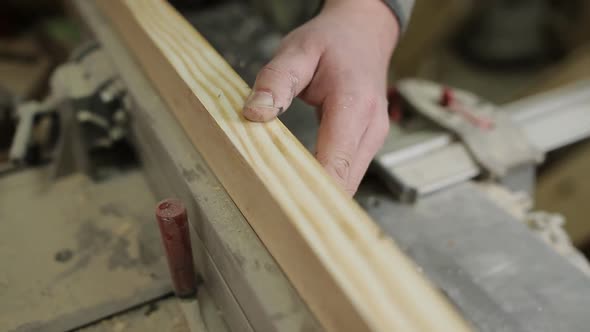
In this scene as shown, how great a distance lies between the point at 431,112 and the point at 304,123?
1.05 ft

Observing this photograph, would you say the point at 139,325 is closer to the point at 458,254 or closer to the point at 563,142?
the point at 458,254

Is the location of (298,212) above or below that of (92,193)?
above

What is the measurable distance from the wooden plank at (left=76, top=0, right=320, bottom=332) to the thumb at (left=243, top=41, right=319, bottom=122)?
14 centimetres

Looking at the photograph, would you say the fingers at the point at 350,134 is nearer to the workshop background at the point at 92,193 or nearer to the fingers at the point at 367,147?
the fingers at the point at 367,147

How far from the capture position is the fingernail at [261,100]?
650 mm

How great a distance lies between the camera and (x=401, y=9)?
0.96 meters

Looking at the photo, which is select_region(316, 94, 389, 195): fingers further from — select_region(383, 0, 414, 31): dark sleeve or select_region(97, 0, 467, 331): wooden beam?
select_region(383, 0, 414, 31): dark sleeve

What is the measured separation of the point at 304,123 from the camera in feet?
3.66

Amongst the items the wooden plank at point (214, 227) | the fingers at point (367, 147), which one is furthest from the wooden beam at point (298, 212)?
the fingers at point (367, 147)

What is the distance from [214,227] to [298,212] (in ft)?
0.56

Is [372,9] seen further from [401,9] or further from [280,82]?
[280,82]

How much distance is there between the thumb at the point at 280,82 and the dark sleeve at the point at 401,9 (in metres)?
0.26

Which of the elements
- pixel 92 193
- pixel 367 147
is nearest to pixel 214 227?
pixel 367 147

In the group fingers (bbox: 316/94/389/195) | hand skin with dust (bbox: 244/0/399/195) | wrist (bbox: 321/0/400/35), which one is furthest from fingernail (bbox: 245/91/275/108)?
wrist (bbox: 321/0/400/35)
